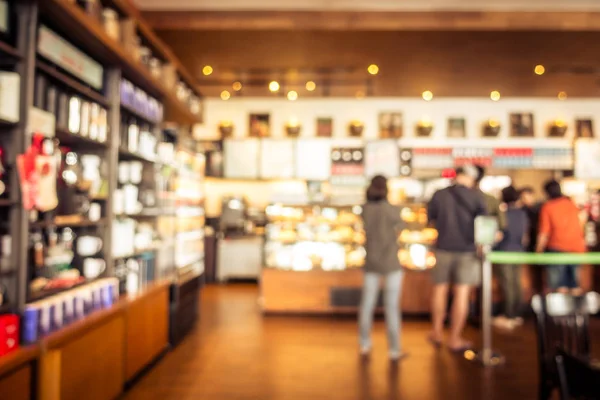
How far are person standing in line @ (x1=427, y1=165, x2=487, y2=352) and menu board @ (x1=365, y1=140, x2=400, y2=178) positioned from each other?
3.03 metres

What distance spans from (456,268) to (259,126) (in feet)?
16.5

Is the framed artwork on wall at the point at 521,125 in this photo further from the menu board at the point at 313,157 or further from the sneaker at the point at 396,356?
the sneaker at the point at 396,356

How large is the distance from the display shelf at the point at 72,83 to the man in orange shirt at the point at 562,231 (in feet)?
15.5

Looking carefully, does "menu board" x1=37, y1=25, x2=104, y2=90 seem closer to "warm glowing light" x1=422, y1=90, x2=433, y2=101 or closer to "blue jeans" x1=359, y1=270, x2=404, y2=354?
"blue jeans" x1=359, y1=270, x2=404, y2=354

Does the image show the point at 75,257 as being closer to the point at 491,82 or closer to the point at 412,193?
the point at 412,193

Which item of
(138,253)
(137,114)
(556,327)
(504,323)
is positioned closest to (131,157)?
(137,114)

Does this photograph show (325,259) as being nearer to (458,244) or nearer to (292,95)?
(458,244)

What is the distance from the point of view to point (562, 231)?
5.53 m

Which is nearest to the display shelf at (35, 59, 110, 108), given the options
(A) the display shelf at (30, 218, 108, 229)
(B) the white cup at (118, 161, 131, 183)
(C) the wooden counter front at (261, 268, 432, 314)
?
(B) the white cup at (118, 161, 131, 183)

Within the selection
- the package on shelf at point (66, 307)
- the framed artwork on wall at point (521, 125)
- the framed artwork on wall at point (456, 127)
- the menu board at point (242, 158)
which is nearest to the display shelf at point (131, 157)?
the package on shelf at point (66, 307)

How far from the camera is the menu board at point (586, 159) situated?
7871mm

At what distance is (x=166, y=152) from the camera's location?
4949mm

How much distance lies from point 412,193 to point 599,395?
6.12 meters

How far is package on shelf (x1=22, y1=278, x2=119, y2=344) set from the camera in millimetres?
2549
